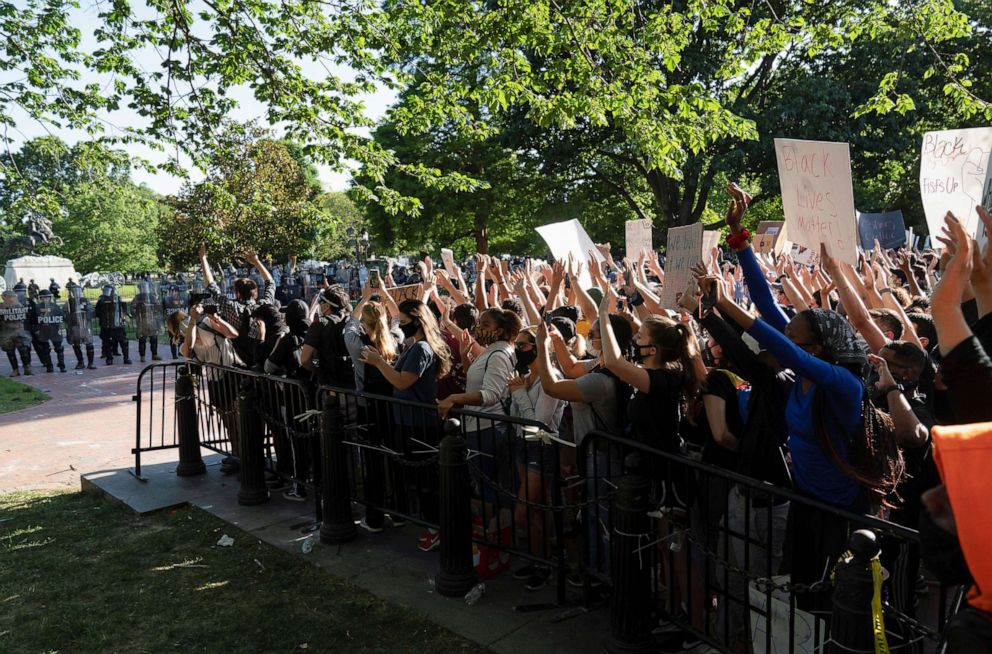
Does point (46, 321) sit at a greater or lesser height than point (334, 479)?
greater

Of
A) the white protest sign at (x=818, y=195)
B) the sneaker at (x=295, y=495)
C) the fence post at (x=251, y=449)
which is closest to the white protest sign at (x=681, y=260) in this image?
the white protest sign at (x=818, y=195)

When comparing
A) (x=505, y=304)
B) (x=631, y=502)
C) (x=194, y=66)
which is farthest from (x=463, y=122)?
(x=631, y=502)

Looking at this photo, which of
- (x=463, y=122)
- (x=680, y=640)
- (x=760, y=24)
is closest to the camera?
(x=680, y=640)

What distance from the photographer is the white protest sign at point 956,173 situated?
5.57 metres

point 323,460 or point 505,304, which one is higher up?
point 505,304

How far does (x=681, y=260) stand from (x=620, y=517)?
2031 mm

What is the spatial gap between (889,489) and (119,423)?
1058cm

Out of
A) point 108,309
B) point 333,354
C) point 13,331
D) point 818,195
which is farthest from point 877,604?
point 13,331

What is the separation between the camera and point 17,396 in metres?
13.5

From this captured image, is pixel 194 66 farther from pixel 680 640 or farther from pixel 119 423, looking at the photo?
pixel 680 640

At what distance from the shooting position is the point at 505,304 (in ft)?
17.9

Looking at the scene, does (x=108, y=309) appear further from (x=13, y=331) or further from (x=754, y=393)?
(x=754, y=393)

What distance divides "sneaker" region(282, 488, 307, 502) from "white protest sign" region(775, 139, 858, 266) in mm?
4848

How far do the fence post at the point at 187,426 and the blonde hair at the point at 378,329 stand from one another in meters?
2.88
